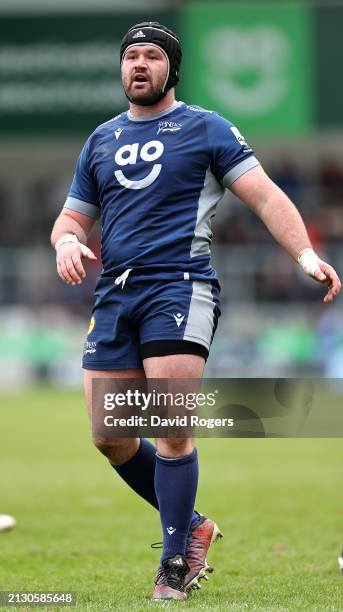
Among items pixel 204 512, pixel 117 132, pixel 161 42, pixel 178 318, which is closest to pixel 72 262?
pixel 178 318

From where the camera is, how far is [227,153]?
5.28 m

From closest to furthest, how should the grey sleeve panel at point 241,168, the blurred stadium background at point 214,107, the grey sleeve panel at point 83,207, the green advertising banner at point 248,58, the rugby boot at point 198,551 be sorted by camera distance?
the grey sleeve panel at point 241,168
the rugby boot at point 198,551
the grey sleeve panel at point 83,207
the green advertising banner at point 248,58
the blurred stadium background at point 214,107

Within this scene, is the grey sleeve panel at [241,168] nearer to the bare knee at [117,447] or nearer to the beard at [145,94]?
the beard at [145,94]

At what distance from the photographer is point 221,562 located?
259 inches

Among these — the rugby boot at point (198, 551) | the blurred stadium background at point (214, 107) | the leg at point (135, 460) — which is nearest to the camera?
the rugby boot at point (198, 551)

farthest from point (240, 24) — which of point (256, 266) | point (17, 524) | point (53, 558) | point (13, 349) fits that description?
point (53, 558)

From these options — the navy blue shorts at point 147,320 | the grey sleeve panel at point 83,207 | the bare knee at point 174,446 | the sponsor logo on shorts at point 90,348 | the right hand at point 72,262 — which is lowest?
the bare knee at point 174,446

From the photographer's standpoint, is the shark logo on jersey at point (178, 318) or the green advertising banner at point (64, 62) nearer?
the shark logo on jersey at point (178, 318)

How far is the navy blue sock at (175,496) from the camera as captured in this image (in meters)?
5.25

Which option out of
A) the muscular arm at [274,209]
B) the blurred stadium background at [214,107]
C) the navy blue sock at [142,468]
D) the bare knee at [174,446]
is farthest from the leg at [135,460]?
the blurred stadium background at [214,107]

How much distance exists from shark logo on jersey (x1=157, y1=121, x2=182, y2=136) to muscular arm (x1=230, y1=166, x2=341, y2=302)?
0.34 metres

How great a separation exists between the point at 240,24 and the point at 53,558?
1447cm

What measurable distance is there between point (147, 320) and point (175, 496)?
739 millimetres

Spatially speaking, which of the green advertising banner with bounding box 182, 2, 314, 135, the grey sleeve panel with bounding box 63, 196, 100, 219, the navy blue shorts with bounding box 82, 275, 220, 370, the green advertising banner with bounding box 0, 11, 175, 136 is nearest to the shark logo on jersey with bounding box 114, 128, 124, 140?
the grey sleeve panel with bounding box 63, 196, 100, 219
